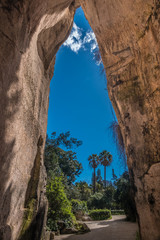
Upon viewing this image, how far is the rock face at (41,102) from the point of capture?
3.03 m

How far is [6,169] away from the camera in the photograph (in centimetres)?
308

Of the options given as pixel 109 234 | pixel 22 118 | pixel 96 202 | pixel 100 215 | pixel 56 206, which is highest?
pixel 22 118

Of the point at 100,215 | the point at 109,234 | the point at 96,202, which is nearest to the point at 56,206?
the point at 109,234

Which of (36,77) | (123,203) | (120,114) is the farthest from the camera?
(123,203)

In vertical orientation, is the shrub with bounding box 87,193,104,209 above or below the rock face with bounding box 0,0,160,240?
below

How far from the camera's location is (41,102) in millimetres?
5383

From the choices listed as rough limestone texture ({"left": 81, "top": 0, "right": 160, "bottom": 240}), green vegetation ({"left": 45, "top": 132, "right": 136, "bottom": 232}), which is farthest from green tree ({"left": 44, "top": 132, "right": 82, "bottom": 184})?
rough limestone texture ({"left": 81, "top": 0, "right": 160, "bottom": 240})

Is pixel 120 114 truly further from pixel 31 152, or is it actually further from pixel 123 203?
pixel 123 203

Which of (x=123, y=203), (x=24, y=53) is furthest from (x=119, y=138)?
(x=123, y=203)

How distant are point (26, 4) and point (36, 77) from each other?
6.42 ft

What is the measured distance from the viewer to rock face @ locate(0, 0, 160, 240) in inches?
119

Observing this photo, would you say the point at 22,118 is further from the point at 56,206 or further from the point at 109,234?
the point at 109,234

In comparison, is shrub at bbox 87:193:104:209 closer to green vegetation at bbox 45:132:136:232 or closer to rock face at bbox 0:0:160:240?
green vegetation at bbox 45:132:136:232

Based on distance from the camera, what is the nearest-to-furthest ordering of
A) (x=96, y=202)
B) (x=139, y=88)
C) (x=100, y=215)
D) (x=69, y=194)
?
1. (x=139, y=88)
2. (x=69, y=194)
3. (x=100, y=215)
4. (x=96, y=202)
